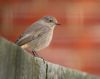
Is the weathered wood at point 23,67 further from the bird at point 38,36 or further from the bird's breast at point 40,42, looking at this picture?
the bird's breast at point 40,42

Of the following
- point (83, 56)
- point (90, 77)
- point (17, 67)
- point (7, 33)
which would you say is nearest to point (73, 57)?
point (83, 56)

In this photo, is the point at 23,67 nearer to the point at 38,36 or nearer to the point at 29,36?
the point at 29,36

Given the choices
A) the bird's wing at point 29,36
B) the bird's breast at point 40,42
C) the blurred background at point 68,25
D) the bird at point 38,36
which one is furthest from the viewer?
the bird's breast at point 40,42

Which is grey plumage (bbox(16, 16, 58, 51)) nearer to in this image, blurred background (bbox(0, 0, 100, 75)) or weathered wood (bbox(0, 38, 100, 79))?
blurred background (bbox(0, 0, 100, 75))

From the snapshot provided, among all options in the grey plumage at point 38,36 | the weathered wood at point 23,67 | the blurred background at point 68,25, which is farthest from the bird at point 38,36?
the weathered wood at point 23,67

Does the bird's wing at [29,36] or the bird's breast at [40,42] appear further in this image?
the bird's breast at [40,42]

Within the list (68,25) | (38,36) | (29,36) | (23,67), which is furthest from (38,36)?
→ (23,67)
